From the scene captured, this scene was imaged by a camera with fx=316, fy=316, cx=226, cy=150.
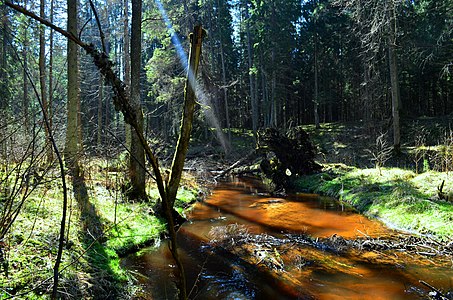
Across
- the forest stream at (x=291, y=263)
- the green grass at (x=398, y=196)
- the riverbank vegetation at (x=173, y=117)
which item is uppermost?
the riverbank vegetation at (x=173, y=117)

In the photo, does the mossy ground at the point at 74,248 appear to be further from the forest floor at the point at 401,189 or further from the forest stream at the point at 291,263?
the forest floor at the point at 401,189

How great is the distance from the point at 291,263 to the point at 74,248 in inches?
140

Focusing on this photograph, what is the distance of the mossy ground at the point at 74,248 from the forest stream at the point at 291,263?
1.33 feet

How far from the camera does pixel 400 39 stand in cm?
2047

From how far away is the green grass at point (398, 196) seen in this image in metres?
7.17

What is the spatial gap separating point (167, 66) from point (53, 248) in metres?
18.9

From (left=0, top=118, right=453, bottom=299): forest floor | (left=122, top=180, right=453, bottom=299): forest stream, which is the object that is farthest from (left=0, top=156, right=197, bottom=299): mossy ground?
(left=122, top=180, right=453, bottom=299): forest stream

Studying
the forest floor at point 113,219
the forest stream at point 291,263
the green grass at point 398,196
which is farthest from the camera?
the green grass at point 398,196

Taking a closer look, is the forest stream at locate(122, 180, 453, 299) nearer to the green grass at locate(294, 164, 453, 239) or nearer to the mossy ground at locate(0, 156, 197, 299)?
the mossy ground at locate(0, 156, 197, 299)

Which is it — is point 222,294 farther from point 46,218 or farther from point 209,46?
point 209,46

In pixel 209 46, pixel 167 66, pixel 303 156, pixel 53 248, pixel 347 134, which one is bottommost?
pixel 53 248

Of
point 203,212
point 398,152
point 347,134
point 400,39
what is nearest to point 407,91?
point 347,134

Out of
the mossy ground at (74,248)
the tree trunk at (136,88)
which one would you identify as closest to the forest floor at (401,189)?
the mossy ground at (74,248)

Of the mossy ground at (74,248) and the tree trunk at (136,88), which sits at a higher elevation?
the tree trunk at (136,88)
